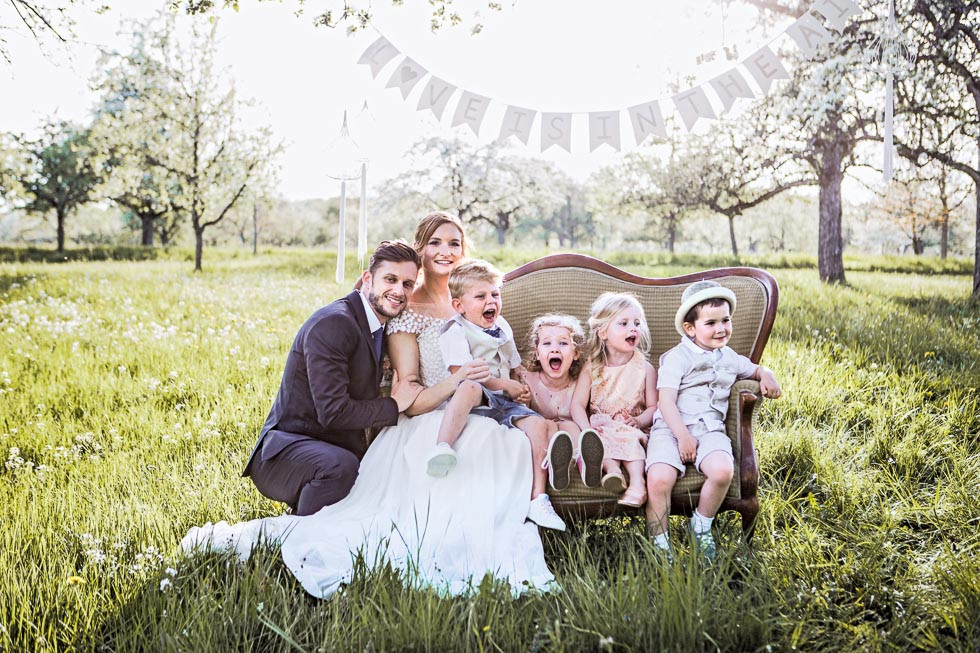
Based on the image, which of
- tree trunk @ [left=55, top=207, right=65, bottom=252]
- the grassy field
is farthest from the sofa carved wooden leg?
tree trunk @ [left=55, top=207, right=65, bottom=252]

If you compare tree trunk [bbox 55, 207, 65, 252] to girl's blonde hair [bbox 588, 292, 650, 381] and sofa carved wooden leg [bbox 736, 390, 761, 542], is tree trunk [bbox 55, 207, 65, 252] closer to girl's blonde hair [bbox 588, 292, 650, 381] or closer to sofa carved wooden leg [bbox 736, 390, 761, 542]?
girl's blonde hair [bbox 588, 292, 650, 381]

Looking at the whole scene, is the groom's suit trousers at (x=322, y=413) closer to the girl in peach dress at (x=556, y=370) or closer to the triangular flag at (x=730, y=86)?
the girl in peach dress at (x=556, y=370)

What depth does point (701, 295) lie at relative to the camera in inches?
108

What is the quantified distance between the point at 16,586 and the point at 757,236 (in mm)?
31717

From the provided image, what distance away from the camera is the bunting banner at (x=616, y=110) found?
136 inches

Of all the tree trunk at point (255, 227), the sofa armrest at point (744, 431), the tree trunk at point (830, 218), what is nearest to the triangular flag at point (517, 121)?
the sofa armrest at point (744, 431)

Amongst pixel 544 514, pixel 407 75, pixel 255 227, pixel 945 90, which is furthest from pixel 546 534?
pixel 255 227

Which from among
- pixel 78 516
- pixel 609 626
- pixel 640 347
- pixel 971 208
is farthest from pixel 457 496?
pixel 971 208

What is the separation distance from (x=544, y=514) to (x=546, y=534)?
26cm

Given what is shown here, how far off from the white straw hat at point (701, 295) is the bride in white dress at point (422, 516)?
851 millimetres

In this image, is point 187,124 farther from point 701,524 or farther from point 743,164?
point 701,524

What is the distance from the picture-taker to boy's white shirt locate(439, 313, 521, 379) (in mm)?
2807

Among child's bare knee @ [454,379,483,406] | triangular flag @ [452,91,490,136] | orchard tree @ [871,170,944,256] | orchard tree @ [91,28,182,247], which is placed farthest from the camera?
orchard tree @ [871,170,944,256]

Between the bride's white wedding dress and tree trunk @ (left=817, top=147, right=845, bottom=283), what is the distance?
7.07m
